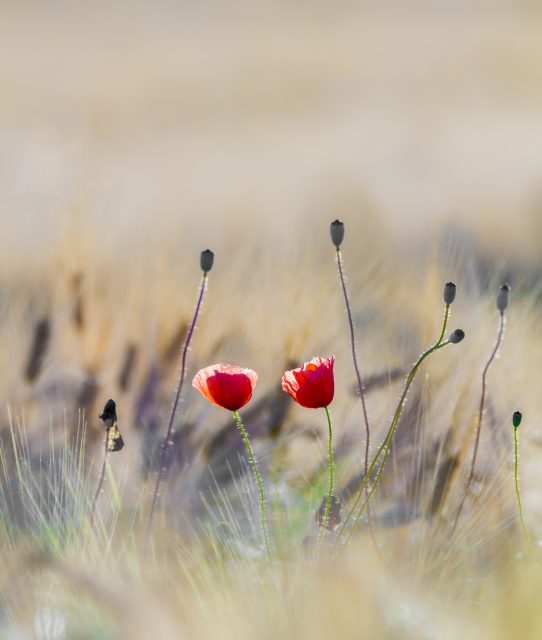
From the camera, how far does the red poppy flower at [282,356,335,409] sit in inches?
21.4

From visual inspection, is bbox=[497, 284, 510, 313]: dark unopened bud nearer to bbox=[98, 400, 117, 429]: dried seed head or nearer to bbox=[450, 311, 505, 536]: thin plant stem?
bbox=[450, 311, 505, 536]: thin plant stem

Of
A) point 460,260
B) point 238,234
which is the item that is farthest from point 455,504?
point 238,234

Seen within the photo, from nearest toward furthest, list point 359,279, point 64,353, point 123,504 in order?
point 123,504
point 64,353
point 359,279

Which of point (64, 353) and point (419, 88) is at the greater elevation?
point (419, 88)

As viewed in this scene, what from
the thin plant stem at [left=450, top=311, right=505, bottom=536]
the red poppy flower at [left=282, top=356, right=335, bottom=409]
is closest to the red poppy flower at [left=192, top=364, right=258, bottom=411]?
the red poppy flower at [left=282, top=356, right=335, bottom=409]

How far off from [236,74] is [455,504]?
8.70ft

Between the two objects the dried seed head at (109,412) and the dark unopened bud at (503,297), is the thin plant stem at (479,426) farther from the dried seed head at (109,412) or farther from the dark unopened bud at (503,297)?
the dried seed head at (109,412)

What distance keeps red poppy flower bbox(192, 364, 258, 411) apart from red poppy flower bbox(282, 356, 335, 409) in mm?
20

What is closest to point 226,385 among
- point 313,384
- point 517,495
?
point 313,384

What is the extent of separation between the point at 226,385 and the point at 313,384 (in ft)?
0.14

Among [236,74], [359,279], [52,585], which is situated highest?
[236,74]

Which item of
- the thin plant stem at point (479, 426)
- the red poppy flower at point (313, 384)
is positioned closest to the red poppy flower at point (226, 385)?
the red poppy flower at point (313, 384)

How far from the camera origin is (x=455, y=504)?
1.87ft

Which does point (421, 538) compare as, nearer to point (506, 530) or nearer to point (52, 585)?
point (506, 530)
